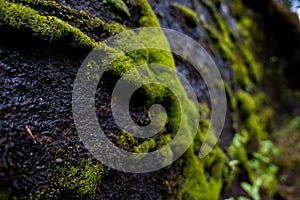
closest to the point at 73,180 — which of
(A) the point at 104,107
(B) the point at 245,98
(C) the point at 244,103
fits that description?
(A) the point at 104,107

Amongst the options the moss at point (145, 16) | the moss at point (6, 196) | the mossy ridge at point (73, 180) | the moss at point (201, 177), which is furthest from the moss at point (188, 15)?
the moss at point (6, 196)

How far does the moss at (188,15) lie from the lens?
364cm

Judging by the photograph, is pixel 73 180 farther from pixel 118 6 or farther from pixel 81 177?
pixel 118 6

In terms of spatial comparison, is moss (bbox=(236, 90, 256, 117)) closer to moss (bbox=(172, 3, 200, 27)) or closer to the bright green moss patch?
Result: moss (bbox=(172, 3, 200, 27))

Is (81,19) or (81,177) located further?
(81,19)

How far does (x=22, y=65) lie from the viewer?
1.61m

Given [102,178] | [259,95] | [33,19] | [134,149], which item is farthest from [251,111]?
[33,19]

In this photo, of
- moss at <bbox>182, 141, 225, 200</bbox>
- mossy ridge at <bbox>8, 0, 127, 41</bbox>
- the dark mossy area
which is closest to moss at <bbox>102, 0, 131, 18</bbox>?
the dark mossy area

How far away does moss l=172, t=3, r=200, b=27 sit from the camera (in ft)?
12.0

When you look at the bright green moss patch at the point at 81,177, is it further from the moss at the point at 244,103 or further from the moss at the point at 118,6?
the moss at the point at 244,103

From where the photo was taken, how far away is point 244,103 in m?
4.51

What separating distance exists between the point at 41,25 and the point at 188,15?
2538 mm

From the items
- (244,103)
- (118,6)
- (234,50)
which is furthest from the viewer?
(234,50)

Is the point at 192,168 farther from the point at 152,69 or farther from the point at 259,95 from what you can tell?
the point at 259,95
